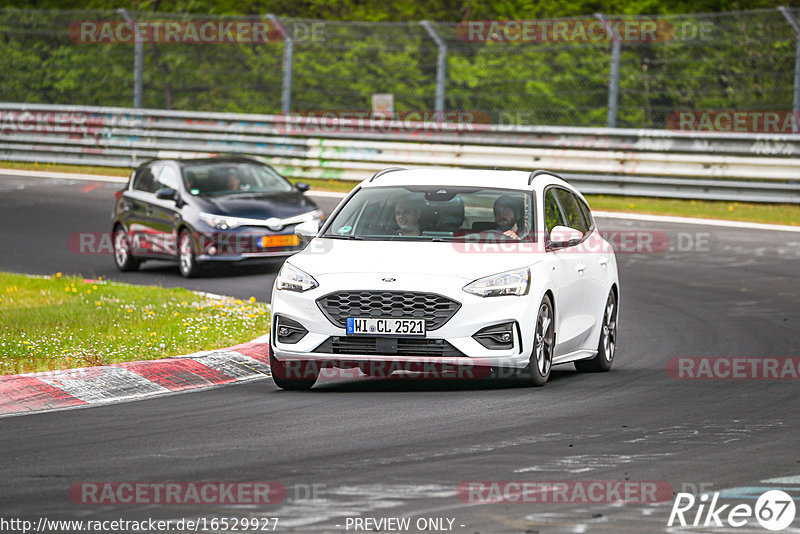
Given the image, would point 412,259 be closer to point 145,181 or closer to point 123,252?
point 123,252

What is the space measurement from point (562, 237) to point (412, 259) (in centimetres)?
128

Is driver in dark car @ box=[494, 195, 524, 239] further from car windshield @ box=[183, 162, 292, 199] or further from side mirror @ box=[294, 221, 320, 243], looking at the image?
car windshield @ box=[183, 162, 292, 199]

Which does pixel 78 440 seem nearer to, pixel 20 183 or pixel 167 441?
pixel 167 441

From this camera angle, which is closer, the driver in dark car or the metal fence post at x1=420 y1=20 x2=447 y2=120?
the driver in dark car

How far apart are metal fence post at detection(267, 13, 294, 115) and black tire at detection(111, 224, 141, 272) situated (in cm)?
949

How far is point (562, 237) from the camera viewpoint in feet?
36.0

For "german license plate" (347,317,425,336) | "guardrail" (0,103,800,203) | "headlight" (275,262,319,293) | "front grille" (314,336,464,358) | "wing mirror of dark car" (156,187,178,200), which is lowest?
"front grille" (314,336,464,358)

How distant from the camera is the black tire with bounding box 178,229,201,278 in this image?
63.3 feet

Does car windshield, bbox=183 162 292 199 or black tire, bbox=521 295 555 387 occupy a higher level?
car windshield, bbox=183 162 292 199

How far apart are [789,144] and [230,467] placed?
18.6m

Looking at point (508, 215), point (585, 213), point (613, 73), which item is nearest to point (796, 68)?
point (613, 73)

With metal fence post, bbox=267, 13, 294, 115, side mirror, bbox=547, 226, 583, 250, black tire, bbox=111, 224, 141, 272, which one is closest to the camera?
side mirror, bbox=547, 226, 583, 250

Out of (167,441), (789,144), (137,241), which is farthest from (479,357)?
(789,144)

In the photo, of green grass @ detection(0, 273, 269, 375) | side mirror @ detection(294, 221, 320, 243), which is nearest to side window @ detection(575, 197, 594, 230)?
side mirror @ detection(294, 221, 320, 243)
